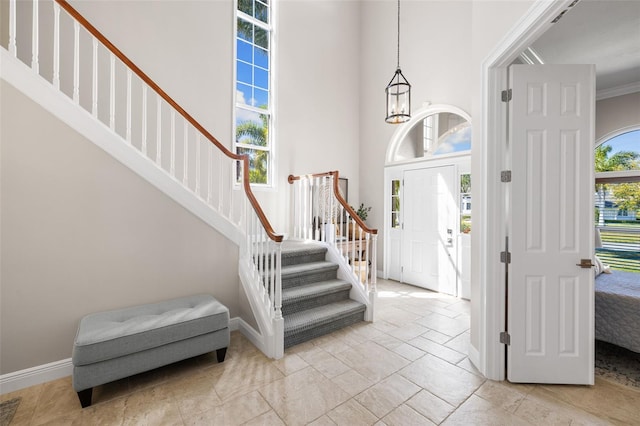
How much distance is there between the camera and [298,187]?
4656mm

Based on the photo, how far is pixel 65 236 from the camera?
92.5 inches

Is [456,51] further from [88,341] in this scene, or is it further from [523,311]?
[88,341]

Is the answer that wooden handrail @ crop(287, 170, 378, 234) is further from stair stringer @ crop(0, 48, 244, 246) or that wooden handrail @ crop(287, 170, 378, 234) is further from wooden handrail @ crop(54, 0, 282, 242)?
stair stringer @ crop(0, 48, 244, 246)

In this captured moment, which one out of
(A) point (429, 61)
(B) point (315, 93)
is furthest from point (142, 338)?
(A) point (429, 61)

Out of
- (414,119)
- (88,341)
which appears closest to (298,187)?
(414,119)

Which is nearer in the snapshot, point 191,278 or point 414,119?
point 191,278

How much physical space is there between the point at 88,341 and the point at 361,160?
5.18m

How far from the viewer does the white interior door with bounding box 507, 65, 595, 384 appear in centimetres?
219

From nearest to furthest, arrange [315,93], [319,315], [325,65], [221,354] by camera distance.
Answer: [221,354]
[319,315]
[315,93]
[325,65]

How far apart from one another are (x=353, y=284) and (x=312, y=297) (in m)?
0.61

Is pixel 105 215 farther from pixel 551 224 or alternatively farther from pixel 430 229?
pixel 430 229

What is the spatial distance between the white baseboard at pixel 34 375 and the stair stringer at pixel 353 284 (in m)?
2.81

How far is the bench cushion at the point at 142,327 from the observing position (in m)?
2.00

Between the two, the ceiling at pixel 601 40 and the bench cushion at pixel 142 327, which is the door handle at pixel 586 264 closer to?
the ceiling at pixel 601 40
